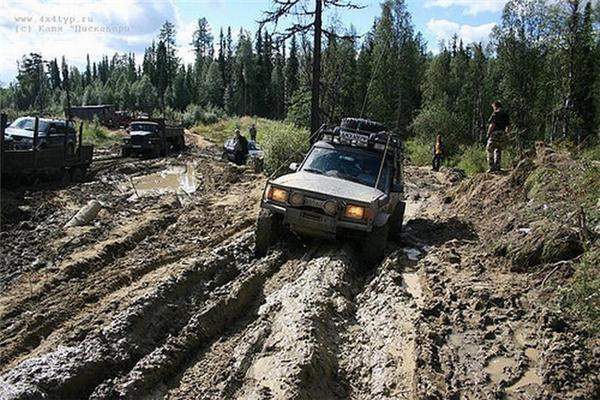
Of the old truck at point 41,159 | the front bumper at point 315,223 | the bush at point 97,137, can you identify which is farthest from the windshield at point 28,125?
the bush at point 97,137

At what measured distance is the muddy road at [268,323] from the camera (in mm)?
4555

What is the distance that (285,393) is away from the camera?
4.25 meters

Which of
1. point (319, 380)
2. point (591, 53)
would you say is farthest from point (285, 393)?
point (591, 53)

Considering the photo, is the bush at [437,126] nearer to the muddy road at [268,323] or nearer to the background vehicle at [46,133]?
the background vehicle at [46,133]

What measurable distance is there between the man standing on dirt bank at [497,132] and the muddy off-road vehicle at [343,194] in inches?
172

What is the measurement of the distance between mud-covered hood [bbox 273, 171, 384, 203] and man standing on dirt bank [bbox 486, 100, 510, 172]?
603 cm

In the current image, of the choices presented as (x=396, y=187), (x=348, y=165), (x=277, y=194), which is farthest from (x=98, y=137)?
(x=277, y=194)

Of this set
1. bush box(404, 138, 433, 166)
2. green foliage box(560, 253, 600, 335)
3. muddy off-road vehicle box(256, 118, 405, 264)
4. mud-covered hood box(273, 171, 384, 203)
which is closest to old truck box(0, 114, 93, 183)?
muddy off-road vehicle box(256, 118, 405, 264)

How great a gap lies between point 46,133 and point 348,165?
12.7 metres

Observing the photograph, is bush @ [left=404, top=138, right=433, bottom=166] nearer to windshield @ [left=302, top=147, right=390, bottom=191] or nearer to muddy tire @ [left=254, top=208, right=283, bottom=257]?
windshield @ [left=302, top=147, right=390, bottom=191]

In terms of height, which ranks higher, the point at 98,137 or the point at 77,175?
the point at 98,137

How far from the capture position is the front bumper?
7867 mm

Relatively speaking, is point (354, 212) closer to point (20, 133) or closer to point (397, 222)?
point (397, 222)

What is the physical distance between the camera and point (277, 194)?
8234mm
